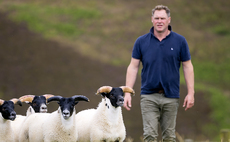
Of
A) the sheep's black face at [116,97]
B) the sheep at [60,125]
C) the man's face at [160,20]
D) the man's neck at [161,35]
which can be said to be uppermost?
the man's face at [160,20]

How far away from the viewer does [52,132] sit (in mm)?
9977

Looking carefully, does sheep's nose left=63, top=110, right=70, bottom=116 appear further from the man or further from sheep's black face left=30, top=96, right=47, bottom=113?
sheep's black face left=30, top=96, right=47, bottom=113

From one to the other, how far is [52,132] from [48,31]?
138 ft

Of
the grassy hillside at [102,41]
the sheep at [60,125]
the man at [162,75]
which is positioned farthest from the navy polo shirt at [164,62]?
the grassy hillside at [102,41]

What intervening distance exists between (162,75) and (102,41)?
137ft

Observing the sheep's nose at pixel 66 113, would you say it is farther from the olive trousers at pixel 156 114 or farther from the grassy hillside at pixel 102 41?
the grassy hillside at pixel 102 41

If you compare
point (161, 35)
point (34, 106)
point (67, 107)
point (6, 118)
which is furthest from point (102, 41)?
point (161, 35)

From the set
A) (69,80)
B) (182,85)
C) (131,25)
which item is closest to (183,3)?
(131,25)

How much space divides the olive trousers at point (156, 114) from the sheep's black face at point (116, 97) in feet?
2.16

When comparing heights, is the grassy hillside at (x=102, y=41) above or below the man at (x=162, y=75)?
above

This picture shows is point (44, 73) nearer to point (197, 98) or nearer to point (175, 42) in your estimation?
point (197, 98)

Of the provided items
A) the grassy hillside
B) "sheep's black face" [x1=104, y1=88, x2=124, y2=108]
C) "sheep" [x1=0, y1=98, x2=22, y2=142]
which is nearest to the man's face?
"sheep's black face" [x1=104, y1=88, x2=124, y2=108]

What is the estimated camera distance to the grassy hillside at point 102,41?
3959 cm

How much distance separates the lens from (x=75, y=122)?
33.4 ft
